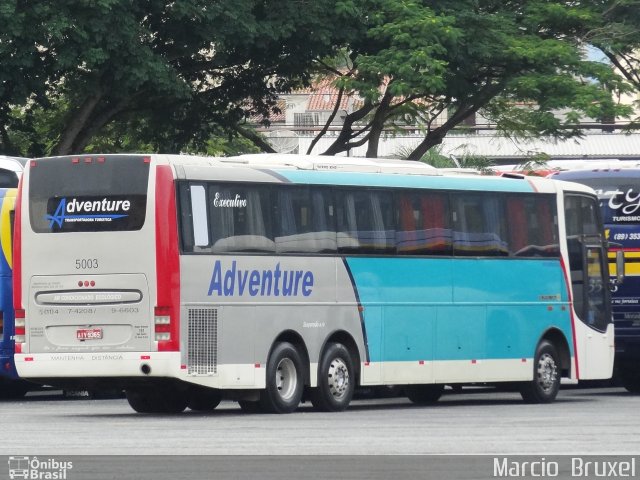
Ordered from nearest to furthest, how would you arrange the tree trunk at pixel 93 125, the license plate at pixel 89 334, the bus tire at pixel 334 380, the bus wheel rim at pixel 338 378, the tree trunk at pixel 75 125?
the license plate at pixel 89 334 < the bus tire at pixel 334 380 < the bus wheel rim at pixel 338 378 < the tree trunk at pixel 75 125 < the tree trunk at pixel 93 125

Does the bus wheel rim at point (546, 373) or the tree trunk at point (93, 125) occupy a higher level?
the tree trunk at point (93, 125)

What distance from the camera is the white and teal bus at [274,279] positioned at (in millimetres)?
19672

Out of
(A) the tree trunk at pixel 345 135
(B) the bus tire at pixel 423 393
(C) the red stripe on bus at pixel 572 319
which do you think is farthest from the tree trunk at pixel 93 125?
(C) the red stripe on bus at pixel 572 319

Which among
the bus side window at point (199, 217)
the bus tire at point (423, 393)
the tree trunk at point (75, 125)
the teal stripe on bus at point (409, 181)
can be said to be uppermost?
the tree trunk at point (75, 125)

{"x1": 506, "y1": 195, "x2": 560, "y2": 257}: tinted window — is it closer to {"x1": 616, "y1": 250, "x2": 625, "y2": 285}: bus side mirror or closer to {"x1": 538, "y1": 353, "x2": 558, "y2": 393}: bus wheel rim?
{"x1": 538, "y1": 353, "x2": 558, "y2": 393}: bus wheel rim

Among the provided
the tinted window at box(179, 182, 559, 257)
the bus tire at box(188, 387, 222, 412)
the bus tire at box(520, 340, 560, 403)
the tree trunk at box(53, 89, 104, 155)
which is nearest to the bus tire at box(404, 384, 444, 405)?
the bus tire at box(520, 340, 560, 403)

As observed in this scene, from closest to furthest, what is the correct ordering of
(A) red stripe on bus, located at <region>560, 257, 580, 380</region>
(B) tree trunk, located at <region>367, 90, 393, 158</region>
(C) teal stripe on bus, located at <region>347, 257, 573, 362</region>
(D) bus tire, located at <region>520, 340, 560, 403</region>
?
(C) teal stripe on bus, located at <region>347, 257, 573, 362</region> → (D) bus tire, located at <region>520, 340, 560, 403</region> → (A) red stripe on bus, located at <region>560, 257, 580, 380</region> → (B) tree trunk, located at <region>367, 90, 393, 158</region>

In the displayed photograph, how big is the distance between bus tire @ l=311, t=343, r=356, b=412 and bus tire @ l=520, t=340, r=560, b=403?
3.66 m

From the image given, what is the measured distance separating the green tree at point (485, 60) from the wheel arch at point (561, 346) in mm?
7456

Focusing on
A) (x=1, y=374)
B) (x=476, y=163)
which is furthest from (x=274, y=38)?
(x=476, y=163)

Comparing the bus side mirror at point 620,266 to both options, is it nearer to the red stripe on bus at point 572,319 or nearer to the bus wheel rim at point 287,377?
the red stripe on bus at point 572,319

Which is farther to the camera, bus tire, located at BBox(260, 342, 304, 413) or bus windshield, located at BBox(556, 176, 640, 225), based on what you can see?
bus windshield, located at BBox(556, 176, 640, 225)

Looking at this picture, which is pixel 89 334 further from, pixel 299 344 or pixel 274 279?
→ pixel 299 344

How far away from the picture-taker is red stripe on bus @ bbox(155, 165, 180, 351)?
19469 mm
